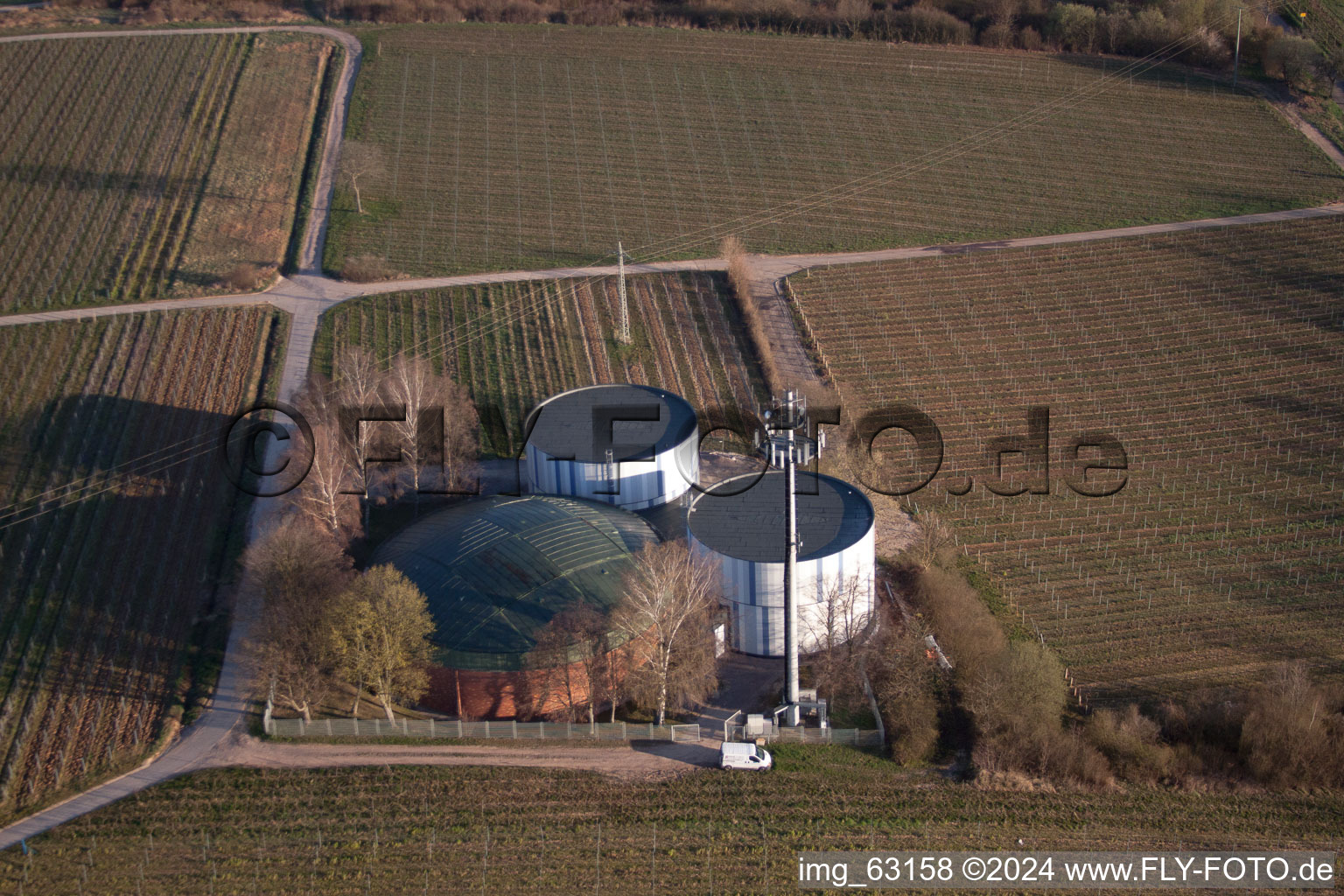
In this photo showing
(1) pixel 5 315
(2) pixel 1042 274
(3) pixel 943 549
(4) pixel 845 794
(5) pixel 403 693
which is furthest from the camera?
(2) pixel 1042 274

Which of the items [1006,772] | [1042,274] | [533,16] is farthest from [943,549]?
[533,16]

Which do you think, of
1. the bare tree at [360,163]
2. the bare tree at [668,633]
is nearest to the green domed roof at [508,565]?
the bare tree at [668,633]

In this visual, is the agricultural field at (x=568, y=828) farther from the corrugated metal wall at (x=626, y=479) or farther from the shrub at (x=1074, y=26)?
the shrub at (x=1074, y=26)

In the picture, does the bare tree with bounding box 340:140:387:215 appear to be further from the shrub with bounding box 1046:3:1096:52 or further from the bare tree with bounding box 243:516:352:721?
the shrub with bounding box 1046:3:1096:52

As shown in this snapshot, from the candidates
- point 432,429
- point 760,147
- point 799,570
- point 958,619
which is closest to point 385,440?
point 432,429

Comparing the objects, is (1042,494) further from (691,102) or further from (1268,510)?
(691,102)
